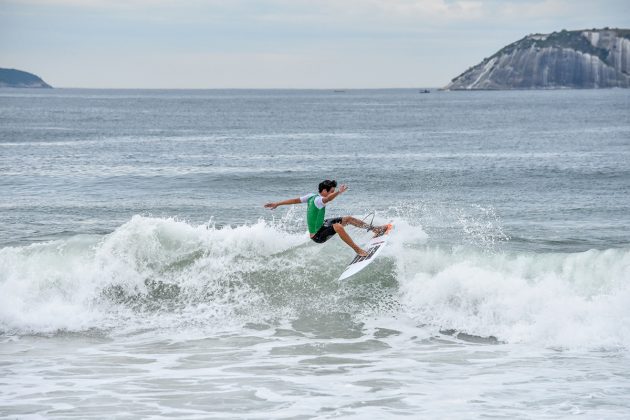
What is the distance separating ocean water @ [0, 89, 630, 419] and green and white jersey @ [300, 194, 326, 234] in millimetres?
2051

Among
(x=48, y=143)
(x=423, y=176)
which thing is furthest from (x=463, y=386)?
(x=48, y=143)

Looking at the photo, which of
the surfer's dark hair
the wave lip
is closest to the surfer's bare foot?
the wave lip

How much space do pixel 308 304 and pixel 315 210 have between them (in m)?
2.55

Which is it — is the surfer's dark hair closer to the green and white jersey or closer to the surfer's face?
→ the surfer's face

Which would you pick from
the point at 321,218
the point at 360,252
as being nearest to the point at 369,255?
the point at 360,252

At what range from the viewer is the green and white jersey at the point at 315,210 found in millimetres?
16359

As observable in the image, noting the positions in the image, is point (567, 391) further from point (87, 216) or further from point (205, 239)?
point (87, 216)

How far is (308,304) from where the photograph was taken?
18.0 m

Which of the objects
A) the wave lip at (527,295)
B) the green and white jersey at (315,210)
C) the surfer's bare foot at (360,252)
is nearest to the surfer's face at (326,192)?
the green and white jersey at (315,210)

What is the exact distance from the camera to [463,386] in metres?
12.6

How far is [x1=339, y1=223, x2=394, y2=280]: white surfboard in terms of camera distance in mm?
17203

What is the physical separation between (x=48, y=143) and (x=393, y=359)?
1903 inches

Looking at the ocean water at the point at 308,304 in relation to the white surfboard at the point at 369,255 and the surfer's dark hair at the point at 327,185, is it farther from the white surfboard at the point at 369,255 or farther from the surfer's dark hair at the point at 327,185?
the surfer's dark hair at the point at 327,185

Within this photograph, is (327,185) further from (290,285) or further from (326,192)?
(290,285)
